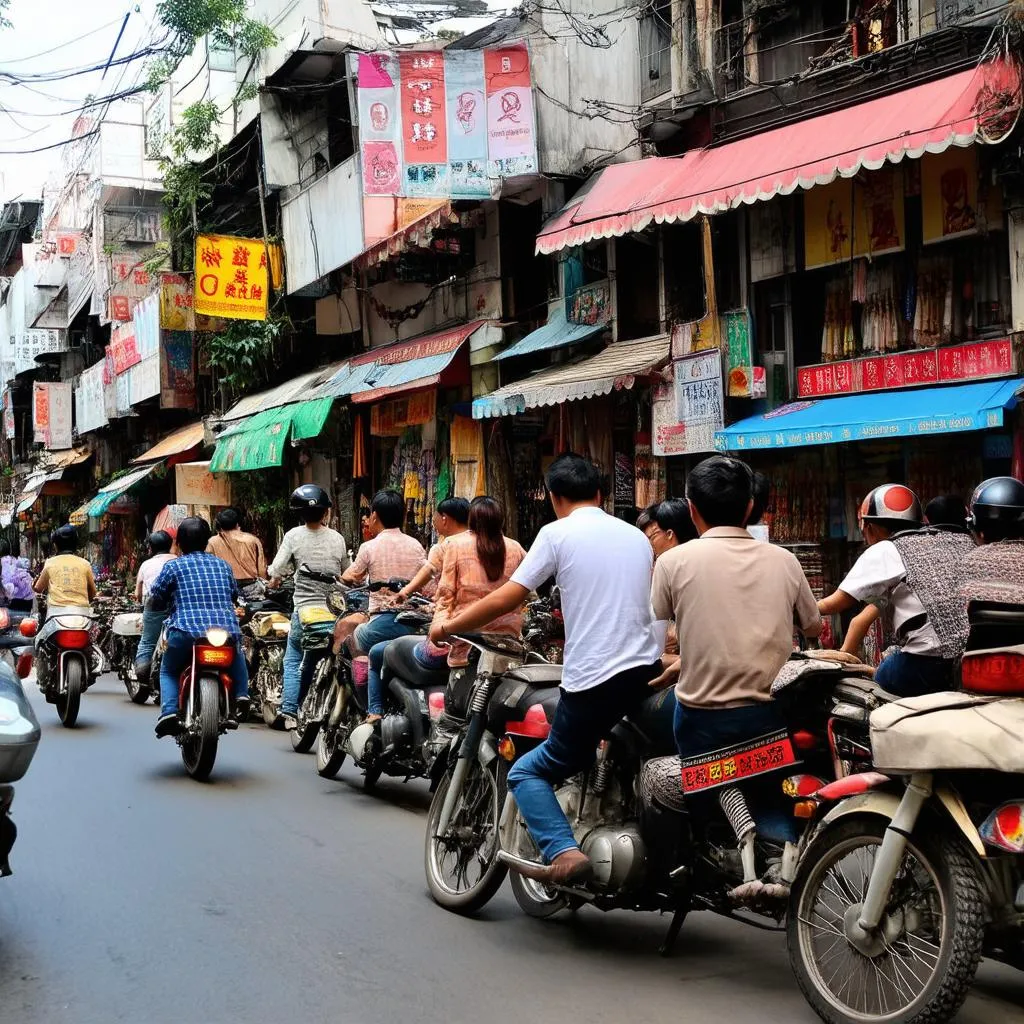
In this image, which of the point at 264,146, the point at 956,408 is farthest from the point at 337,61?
the point at 956,408

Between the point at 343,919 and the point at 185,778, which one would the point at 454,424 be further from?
the point at 343,919

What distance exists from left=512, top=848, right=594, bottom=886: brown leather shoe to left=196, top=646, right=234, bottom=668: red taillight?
4.47m

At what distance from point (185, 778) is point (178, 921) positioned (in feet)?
12.3

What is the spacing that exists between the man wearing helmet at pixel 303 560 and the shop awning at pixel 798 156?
13.6 feet

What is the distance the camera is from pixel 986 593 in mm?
3713

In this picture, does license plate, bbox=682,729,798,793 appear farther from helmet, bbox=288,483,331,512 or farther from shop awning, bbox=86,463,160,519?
shop awning, bbox=86,463,160,519

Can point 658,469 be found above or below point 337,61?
below

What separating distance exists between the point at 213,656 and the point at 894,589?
5085mm

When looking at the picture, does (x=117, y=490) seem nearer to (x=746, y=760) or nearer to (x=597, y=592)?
(x=597, y=592)

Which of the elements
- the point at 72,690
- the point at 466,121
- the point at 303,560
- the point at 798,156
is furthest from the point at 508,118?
the point at 72,690

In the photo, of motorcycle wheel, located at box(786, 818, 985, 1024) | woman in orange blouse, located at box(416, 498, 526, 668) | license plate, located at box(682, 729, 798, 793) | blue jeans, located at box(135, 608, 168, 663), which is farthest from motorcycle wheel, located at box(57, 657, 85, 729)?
motorcycle wheel, located at box(786, 818, 985, 1024)

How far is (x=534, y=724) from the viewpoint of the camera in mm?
4980

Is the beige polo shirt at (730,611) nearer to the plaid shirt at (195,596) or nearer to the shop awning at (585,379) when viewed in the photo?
the plaid shirt at (195,596)

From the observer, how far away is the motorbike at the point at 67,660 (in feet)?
38.0
